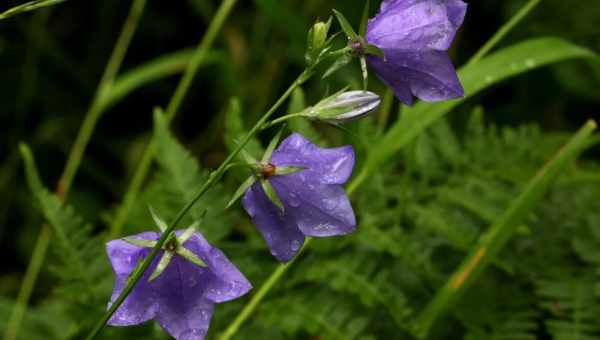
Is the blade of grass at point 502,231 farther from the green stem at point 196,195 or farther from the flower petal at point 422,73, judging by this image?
the green stem at point 196,195

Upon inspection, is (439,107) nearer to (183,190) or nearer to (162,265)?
(183,190)

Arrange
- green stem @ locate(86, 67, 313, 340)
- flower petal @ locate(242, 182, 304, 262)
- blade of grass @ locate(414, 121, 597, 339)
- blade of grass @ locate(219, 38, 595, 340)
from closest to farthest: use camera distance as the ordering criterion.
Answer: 1. green stem @ locate(86, 67, 313, 340)
2. flower petal @ locate(242, 182, 304, 262)
3. blade of grass @ locate(414, 121, 597, 339)
4. blade of grass @ locate(219, 38, 595, 340)

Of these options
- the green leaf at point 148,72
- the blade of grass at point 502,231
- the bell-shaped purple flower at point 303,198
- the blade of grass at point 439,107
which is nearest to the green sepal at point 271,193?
the bell-shaped purple flower at point 303,198

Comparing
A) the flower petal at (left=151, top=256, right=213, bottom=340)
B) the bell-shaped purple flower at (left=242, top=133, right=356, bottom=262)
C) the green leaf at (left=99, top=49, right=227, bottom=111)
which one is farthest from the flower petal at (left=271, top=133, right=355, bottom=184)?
the green leaf at (left=99, top=49, right=227, bottom=111)

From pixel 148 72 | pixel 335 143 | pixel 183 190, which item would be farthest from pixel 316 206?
pixel 335 143

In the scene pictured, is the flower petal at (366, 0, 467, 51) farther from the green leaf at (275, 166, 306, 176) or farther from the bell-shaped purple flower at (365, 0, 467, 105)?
the green leaf at (275, 166, 306, 176)

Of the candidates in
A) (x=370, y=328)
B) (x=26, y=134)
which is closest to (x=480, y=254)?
(x=370, y=328)
